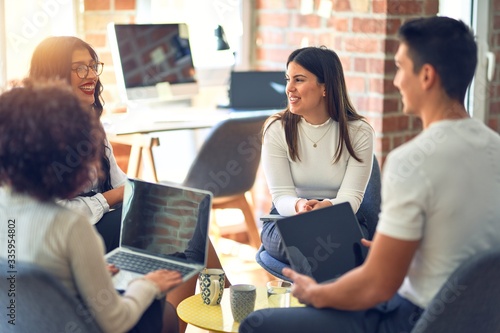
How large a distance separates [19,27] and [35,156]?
2005 mm

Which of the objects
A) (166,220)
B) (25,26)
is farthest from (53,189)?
(25,26)

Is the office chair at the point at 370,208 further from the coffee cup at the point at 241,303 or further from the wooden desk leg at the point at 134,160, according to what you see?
the wooden desk leg at the point at 134,160

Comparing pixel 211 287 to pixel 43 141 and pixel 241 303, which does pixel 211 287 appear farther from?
pixel 43 141

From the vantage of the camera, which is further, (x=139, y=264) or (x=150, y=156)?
(x=150, y=156)

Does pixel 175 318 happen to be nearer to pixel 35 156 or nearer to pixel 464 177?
pixel 35 156

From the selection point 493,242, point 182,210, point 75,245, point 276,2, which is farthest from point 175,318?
point 276,2

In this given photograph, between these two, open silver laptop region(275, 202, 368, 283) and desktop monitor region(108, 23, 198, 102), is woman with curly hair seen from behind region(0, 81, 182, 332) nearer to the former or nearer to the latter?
open silver laptop region(275, 202, 368, 283)

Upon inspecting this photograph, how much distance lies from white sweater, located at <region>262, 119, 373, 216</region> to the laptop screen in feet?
2.31

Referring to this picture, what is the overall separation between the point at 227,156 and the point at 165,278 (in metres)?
1.63

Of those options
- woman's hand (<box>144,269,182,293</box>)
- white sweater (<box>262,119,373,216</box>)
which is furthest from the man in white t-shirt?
white sweater (<box>262,119,373,216</box>)

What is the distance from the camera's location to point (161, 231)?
1880 mm

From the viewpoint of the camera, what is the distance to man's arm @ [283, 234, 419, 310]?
1506 millimetres

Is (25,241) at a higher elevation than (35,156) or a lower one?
lower

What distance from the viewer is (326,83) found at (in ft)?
8.48
